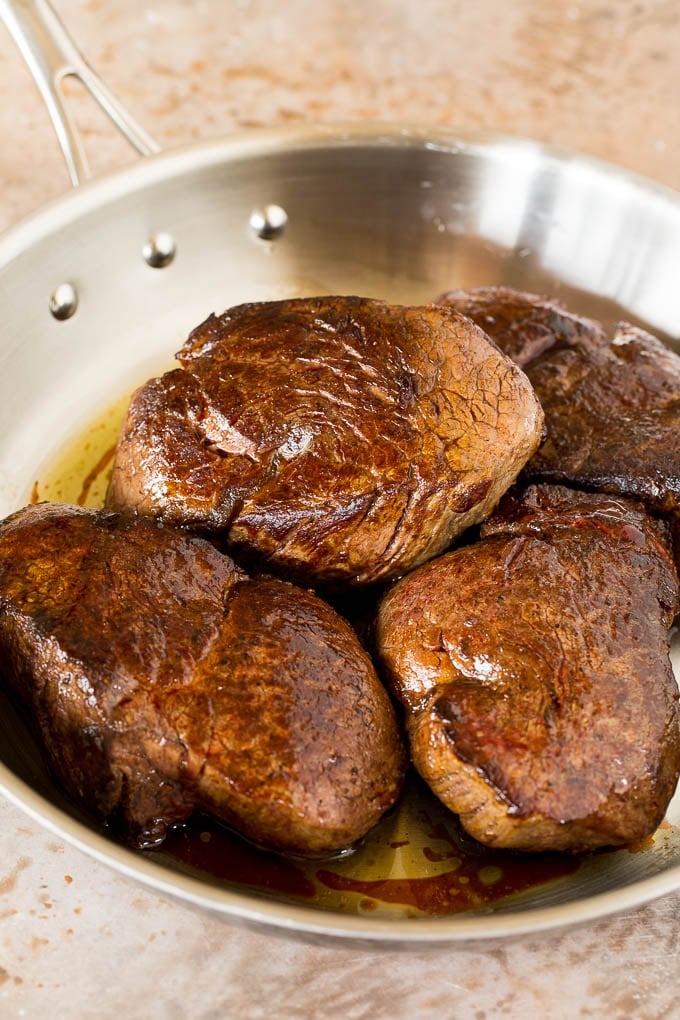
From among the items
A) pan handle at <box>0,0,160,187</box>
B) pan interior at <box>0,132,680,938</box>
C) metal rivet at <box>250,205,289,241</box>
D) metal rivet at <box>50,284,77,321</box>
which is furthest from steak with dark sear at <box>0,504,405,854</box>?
metal rivet at <box>250,205,289,241</box>

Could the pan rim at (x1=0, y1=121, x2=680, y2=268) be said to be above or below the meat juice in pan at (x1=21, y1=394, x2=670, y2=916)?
above

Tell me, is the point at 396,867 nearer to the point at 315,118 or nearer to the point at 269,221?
the point at 269,221

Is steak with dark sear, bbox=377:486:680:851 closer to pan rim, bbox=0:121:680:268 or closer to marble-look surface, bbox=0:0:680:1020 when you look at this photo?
marble-look surface, bbox=0:0:680:1020

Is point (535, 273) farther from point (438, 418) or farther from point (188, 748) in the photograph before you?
point (188, 748)

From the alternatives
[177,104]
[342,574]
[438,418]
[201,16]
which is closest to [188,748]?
[342,574]

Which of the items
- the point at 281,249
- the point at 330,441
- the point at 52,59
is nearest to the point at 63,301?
the point at 52,59

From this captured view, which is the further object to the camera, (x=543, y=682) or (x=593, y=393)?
(x=593, y=393)
